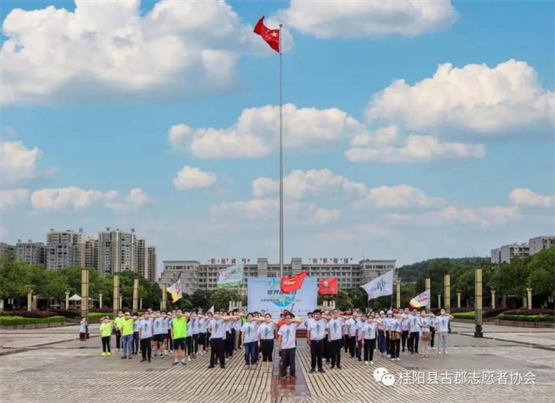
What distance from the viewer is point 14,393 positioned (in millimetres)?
16797

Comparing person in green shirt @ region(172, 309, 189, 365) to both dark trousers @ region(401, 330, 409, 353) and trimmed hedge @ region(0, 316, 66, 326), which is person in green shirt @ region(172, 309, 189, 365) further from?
trimmed hedge @ region(0, 316, 66, 326)

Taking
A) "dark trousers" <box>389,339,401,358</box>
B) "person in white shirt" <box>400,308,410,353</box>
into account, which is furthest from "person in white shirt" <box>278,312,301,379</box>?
"person in white shirt" <box>400,308,410,353</box>

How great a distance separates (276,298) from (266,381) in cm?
1365

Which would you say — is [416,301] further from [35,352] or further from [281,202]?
[35,352]

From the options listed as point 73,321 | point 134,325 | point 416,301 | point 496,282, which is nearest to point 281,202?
point 416,301

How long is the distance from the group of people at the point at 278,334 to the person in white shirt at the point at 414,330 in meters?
0.03

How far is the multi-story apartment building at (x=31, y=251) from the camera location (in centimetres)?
19188

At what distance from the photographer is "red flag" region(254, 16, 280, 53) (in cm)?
3559

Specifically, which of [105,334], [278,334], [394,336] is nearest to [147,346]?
[105,334]

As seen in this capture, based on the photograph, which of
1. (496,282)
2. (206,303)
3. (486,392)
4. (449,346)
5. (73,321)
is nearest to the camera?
(486,392)

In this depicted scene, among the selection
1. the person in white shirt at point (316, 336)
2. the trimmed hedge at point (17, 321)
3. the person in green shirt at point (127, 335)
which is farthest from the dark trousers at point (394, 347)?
the trimmed hedge at point (17, 321)

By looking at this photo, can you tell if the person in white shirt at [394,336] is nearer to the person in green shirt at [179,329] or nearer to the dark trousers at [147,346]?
the person in green shirt at [179,329]

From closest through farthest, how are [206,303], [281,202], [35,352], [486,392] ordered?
[486,392], [35,352], [281,202], [206,303]

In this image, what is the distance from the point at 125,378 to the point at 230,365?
173 inches
